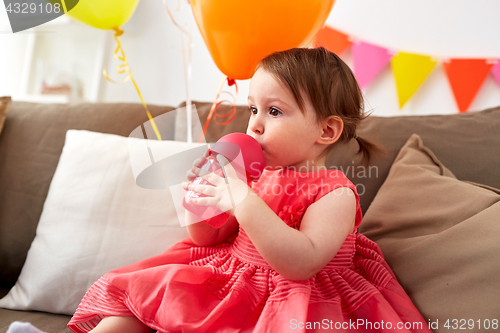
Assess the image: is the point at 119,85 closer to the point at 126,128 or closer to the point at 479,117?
the point at 126,128

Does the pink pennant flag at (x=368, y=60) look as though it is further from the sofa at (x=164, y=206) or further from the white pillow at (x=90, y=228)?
the white pillow at (x=90, y=228)

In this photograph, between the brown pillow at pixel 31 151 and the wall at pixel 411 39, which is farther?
the wall at pixel 411 39

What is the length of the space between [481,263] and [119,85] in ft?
6.06

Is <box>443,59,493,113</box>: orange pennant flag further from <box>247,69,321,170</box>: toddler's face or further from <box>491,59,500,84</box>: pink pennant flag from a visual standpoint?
<box>247,69,321,170</box>: toddler's face

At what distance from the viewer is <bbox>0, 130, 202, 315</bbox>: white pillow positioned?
91 centimetres

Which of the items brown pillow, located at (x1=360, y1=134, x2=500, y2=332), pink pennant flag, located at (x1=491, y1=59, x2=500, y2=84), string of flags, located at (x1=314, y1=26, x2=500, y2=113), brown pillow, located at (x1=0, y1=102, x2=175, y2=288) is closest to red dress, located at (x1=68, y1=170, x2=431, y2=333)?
brown pillow, located at (x1=360, y1=134, x2=500, y2=332)

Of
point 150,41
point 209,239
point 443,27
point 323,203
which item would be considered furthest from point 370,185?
point 150,41

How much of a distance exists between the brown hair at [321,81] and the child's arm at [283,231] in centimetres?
21

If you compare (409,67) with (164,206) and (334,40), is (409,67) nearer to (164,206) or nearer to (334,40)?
(334,40)

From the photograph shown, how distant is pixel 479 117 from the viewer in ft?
3.54

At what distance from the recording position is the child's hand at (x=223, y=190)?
2.14ft

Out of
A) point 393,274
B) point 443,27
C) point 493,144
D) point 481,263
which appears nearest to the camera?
point 481,263

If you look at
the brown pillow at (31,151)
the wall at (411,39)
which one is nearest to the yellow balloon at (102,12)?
the brown pillow at (31,151)

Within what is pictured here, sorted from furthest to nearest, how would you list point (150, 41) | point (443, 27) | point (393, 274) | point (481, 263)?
point (150, 41)
point (443, 27)
point (393, 274)
point (481, 263)
